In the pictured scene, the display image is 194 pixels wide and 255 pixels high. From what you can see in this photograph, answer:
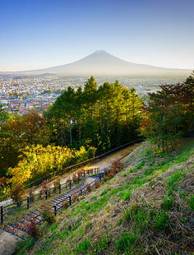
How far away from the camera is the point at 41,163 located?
77.7 feet

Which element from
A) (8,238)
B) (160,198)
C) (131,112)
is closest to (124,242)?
(160,198)

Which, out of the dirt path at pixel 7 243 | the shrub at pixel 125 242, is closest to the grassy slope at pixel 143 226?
the shrub at pixel 125 242

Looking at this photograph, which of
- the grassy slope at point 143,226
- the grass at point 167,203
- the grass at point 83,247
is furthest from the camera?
the grass at point 83,247

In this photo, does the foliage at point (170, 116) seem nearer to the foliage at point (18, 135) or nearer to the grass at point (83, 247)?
the foliage at point (18, 135)

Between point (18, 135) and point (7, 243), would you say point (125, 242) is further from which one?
point (18, 135)

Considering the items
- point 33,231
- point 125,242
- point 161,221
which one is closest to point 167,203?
point 161,221

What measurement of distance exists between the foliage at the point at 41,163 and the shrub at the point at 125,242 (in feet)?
50.5

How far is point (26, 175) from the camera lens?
21641 mm

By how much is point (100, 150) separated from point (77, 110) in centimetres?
415

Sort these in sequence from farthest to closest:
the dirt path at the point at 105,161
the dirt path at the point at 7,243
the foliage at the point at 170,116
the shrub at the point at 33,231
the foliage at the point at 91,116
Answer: the foliage at the point at 91,116
the dirt path at the point at 105,161
the foliage at the point at 170,116
the shrub at the point at 33,231
the dirt path at the point at 7,243

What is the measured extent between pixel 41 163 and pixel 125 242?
1737cm

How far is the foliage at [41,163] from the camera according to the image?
22.2 meters

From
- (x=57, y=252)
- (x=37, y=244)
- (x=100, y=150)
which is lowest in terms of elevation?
(x=100, y=150)

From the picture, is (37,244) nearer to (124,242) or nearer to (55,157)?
(124,242)
